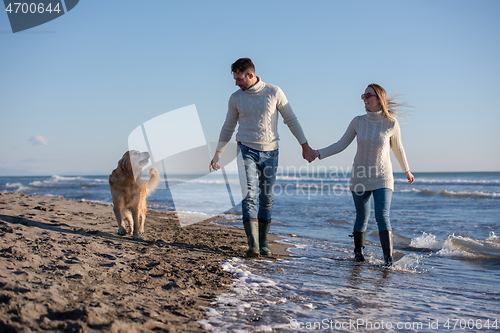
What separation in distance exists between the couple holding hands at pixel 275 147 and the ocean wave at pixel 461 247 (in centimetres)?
173

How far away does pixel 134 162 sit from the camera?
14.8 feet

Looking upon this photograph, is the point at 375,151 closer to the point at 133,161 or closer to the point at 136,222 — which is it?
the point at 133,161

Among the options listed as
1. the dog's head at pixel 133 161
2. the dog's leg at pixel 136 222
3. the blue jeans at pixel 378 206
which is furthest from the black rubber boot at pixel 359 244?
the dog's head at pixel 133 161

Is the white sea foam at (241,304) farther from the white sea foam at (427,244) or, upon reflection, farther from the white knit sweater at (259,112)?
the white sea foam at (427,244)

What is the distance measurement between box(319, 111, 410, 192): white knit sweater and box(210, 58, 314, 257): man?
2.46ft

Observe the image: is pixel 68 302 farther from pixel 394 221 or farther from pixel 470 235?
pixel 394 221

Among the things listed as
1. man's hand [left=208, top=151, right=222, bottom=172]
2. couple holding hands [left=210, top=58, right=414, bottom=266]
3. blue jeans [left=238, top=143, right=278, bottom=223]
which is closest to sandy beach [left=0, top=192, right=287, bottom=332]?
blue jeans [left=238, top=143, right=278, bottom=223]

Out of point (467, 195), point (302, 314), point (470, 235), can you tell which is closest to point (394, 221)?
point (470, 235)

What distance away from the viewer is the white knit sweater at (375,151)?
361 centimetres

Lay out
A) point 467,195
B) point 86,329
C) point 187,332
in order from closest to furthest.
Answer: point 86,329 → point 187,332 → point 467,195

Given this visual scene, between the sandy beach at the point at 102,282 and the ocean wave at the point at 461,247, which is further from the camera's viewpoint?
the ocean wave at the point at 461,247

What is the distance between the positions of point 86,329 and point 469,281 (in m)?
3.33

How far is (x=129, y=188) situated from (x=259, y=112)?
85.0 inches

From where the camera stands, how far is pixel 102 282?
2.33 m
